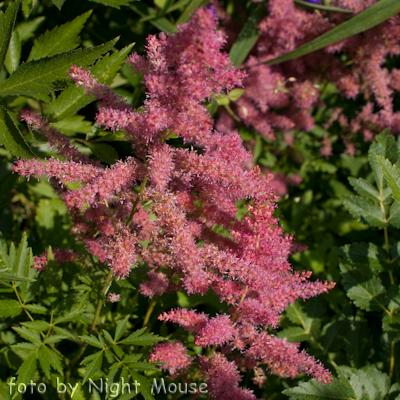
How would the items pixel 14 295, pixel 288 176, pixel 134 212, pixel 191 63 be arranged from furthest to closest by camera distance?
pixel 288 176, pixel 14 295, pixel 134 212, pixel 191 63

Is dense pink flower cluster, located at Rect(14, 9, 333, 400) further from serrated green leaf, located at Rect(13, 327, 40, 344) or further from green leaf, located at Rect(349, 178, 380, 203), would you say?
green leaf, located at Rect(349, 178, 380, 203)

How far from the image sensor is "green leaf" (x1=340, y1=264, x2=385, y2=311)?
1600 mm

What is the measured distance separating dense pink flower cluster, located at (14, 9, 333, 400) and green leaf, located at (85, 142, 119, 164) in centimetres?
17

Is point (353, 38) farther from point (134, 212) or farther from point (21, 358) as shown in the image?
point (21, 358)

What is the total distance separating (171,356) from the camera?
1.25m

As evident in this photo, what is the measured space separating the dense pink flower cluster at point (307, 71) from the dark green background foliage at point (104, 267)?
15 centimetres

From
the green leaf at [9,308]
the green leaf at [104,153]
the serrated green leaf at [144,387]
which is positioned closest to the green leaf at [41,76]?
the green leaf at [104,153]

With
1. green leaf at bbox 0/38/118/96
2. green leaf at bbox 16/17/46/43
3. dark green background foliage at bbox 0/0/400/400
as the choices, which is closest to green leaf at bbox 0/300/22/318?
dark green background foliage at bbox 0/0/400/400

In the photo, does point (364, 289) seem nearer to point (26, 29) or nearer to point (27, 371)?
point (27, 371)

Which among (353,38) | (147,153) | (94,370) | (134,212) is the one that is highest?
(353,38)

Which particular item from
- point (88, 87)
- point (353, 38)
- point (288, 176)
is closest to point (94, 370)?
point (88, 87)

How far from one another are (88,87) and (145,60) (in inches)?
7.0

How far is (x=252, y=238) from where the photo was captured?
1183mm

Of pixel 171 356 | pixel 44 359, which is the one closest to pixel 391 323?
pixel 171 356
